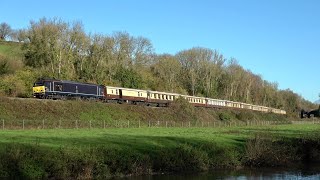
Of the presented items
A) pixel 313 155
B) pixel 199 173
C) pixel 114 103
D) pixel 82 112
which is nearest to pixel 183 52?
pixel 114 103

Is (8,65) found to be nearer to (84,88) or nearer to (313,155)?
(84,88)

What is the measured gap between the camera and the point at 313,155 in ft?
131

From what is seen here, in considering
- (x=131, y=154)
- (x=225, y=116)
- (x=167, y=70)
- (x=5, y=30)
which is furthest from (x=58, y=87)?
(x=5, y=30)

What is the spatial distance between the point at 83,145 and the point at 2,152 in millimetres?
6291

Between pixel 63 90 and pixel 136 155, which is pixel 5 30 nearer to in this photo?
pixel 63 90

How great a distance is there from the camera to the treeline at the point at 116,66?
85750 millimetres

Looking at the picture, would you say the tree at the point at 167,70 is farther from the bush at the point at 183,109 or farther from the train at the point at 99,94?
the bush at the point at 183,109

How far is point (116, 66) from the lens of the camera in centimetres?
10331

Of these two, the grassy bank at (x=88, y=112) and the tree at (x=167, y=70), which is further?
the tree at (x=167, y=70)

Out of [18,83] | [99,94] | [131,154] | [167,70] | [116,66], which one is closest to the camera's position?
[131,154]

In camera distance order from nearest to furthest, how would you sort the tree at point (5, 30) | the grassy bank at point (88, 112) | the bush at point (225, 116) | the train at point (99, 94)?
1. the grassy bank at point (88, 112)
2. the train at point (99, 94)
3. the bush at point (225, 116)
4. the tree at point (5, 30)

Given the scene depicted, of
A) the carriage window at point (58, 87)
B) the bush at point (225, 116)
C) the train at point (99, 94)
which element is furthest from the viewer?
the bush at point (225, 116)

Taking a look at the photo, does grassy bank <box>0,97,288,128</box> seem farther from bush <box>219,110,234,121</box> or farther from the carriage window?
bush <box>219,110,234,121</box>

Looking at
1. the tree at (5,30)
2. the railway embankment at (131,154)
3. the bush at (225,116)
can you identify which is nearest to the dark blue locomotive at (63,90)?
the railway embankment at (131,154)
